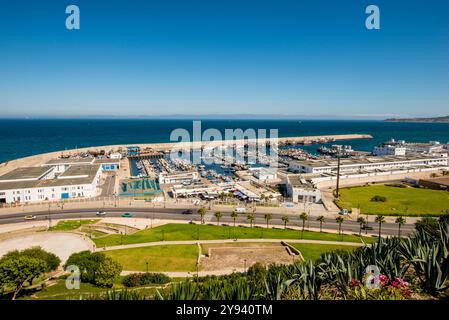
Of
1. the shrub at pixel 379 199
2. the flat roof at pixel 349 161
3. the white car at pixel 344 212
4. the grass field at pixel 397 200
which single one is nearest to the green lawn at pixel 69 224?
the white car at pixel 344 212

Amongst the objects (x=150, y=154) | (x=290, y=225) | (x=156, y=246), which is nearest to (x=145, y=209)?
(x=156, y=246)

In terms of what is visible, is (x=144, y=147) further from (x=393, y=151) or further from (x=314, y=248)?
(x=314, y=248)

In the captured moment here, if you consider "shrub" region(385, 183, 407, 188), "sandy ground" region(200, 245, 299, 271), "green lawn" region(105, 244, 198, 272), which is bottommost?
"sandy ground" region(200, 245, 299, 271)

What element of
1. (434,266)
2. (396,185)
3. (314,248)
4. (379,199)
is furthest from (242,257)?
(396,185)

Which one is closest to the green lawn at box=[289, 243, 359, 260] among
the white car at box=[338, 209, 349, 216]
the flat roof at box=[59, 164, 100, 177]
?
the white car at box=[338, 209, 349, 216]
